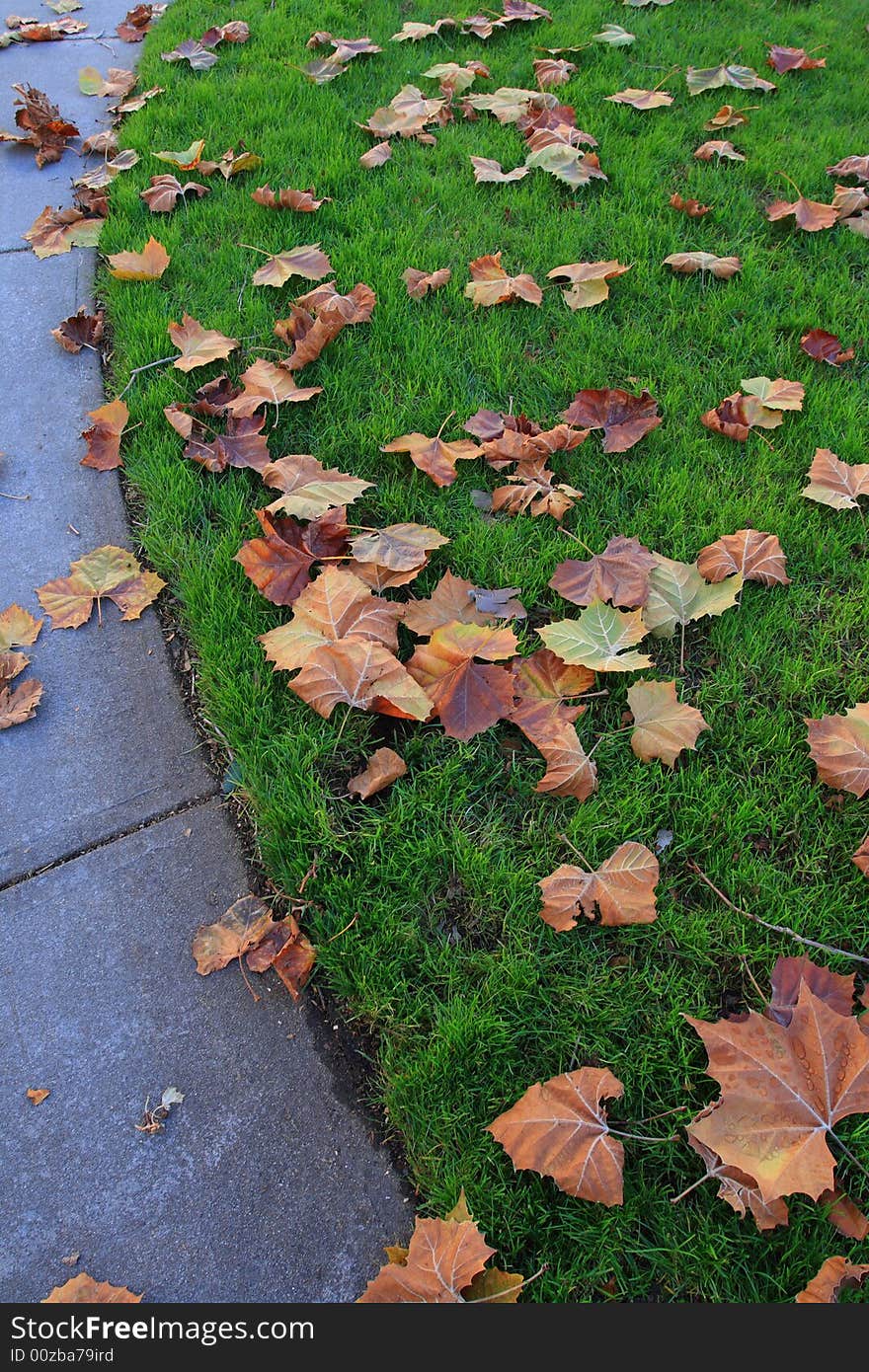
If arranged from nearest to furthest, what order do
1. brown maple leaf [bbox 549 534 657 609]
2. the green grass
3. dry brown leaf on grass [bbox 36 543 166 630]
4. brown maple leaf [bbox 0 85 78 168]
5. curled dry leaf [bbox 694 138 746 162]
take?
the green grass < brown maple leaf [bbox 549 534 657 609] < dry brown leaf on grass [bbox 36 543 166 630] < curled dry leaf [bbox 694 138 746 162] < brown maple leaf [bbox 0 85 78 168]

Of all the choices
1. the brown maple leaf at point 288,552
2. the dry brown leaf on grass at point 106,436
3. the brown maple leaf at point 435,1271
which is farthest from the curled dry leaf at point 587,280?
the brown maple leaf at point 435,1271

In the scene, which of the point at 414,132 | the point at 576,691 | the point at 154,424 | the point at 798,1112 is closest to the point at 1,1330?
the point at 798,1112

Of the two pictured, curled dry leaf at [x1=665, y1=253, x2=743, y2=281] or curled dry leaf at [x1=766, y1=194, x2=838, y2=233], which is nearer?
curled dry leaf at [x1=665, y1=253, x2=743, y2=281]

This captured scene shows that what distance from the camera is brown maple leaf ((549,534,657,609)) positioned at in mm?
2150

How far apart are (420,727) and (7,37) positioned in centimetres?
469

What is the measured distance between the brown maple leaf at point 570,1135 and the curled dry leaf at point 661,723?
676mm

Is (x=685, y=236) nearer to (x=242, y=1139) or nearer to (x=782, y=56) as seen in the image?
(x=782, y=56)

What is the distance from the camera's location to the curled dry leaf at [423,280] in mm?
2951

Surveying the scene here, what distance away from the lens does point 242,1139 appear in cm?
152

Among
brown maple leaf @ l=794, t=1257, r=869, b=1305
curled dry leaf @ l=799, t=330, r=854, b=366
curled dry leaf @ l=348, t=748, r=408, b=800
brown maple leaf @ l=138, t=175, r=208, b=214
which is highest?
brown maple leaf @ l=138, t=175, r=208, b=214

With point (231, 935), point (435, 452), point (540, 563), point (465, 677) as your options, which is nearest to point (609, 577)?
point (540, 563)

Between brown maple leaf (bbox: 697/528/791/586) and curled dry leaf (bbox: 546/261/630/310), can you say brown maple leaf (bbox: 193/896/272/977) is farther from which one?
curled dry leaf (bbox: 546/261/630/310)

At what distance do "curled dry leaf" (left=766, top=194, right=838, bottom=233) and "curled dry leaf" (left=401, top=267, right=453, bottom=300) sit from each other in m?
1.20

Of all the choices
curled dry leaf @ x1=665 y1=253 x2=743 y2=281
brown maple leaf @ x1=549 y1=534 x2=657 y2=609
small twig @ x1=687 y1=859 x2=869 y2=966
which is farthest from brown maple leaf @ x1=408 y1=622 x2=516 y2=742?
curled dry leaf @ x1=665 y1=253 x2=743 y2=281
